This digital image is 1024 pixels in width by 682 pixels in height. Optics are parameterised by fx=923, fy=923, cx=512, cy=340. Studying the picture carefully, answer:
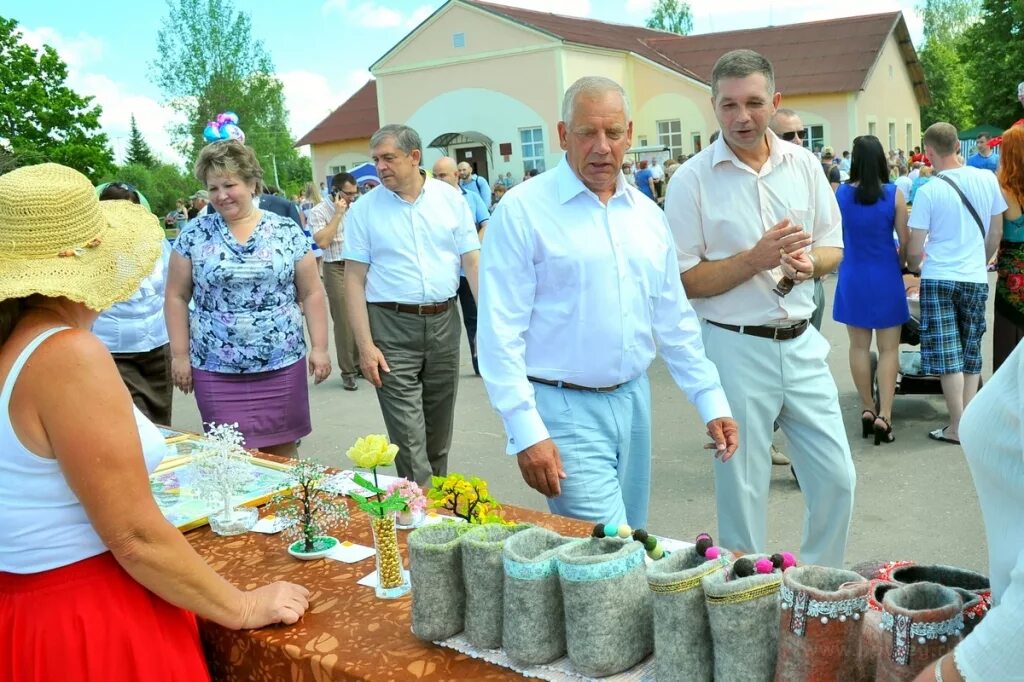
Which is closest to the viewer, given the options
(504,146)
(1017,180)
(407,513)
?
(407,513)

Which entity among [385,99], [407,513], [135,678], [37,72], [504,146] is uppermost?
[37,72]

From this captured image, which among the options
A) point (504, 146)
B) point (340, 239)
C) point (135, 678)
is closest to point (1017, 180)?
point (135, 678)

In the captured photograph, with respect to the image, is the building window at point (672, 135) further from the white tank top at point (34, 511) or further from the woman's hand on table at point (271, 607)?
the white tank top at point (34, 511)

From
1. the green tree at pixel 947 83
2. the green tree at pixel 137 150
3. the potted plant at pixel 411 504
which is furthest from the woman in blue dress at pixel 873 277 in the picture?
the green tree at pixel 137 150

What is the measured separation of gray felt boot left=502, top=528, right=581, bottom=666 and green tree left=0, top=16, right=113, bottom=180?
45.0m

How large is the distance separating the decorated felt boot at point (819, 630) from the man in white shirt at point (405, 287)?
3.53 m

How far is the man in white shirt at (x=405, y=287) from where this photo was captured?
4.86 m

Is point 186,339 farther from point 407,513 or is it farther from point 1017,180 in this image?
point 1017,180

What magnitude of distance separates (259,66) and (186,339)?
48.5m

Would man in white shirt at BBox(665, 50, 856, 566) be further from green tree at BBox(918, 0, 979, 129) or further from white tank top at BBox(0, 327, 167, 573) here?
green tree at BBox(918, 0, 979, 129)

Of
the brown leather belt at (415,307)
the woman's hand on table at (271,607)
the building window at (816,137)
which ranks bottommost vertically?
the woman's hand on table at (271,607)

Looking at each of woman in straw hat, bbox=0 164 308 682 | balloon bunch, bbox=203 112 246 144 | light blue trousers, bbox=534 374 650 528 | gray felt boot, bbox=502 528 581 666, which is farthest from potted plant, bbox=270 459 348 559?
balloon bunch, bbox=203 112 246 144

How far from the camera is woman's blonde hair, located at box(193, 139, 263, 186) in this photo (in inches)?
158

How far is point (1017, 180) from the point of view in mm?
5301
